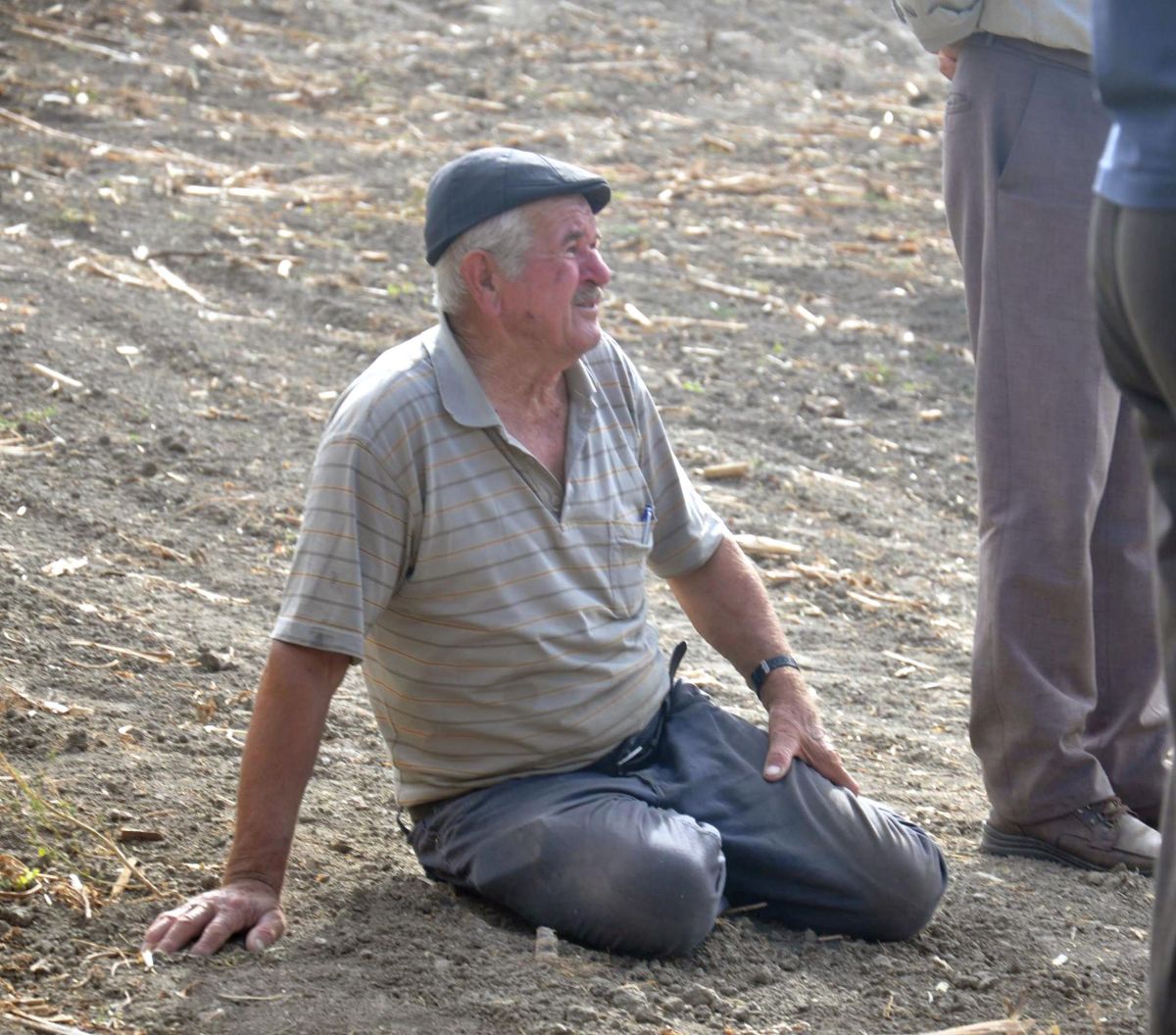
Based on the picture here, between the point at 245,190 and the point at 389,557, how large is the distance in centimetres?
724

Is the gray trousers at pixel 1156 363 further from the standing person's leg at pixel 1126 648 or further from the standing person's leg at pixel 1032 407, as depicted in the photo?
the standing person's leg at pixel 1126 648

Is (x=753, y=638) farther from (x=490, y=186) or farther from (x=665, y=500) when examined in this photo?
(x=490, y=186)

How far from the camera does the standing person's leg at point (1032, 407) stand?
4.05 metres

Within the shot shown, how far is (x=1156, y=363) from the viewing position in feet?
6.55

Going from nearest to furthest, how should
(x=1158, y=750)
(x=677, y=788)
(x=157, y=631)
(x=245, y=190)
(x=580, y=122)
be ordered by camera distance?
(x=677, y=788)
(x=1158, y=750)
(x=157, y=631)
(x=245, y=190)
(x=580, y=122)

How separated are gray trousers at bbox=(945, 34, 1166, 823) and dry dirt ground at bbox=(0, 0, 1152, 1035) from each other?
38 cm

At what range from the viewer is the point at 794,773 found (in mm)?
→ 3885

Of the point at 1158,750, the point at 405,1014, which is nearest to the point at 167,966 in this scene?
the point at 405,1014

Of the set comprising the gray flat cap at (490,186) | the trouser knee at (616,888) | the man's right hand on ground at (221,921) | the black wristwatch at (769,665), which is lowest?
the man's right hand on ground at (221,921)

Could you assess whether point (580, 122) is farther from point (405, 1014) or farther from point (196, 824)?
point (405, 1014)

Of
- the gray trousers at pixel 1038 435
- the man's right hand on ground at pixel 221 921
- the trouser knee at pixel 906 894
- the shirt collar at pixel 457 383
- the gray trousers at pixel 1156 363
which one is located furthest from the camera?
the gray trousers at pixel 1038 435

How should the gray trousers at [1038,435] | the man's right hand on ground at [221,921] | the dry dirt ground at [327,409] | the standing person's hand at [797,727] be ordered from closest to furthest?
the man's right hand on ground at [221,921] < the dry dirt ground at [327,409] < the standing person's hand at [797,727] < the gray trousers at [1038,435]

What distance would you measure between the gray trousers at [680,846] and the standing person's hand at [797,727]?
1.7 inches

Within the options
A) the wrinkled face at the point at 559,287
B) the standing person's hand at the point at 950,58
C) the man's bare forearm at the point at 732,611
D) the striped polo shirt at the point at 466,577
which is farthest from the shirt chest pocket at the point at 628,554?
the standing person's hand at the point at 950,58
